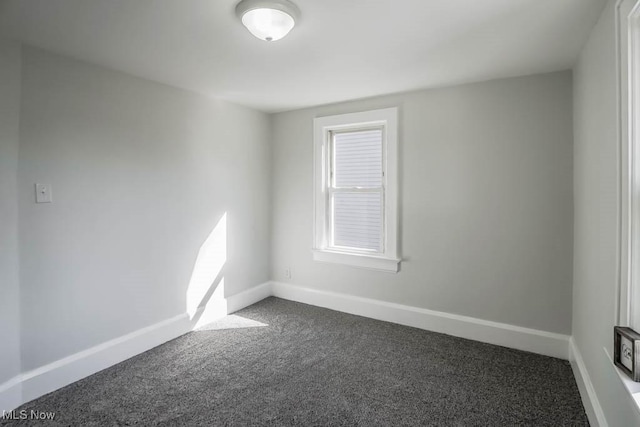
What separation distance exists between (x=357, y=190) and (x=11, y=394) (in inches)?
122

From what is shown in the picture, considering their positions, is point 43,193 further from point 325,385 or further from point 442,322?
point 442,322

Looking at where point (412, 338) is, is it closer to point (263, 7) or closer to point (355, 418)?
point (355, 418)

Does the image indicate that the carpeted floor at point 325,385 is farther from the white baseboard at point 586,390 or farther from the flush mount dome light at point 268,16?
the flush mount dome light at point 268,16

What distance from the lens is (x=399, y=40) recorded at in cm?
210

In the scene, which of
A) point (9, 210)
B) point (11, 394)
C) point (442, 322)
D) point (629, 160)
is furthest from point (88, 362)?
point (629, 160)

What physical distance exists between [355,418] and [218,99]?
307 centimetres

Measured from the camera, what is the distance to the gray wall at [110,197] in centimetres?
220

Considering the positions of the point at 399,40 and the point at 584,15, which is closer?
the point at 584,15

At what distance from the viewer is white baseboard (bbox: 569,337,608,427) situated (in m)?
1.75

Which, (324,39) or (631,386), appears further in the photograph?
(324,39)

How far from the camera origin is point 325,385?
7.51 ft

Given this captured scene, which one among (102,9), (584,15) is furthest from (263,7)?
(584,15)

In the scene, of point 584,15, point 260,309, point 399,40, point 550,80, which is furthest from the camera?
point 260,309

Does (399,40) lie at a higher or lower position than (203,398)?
higher
